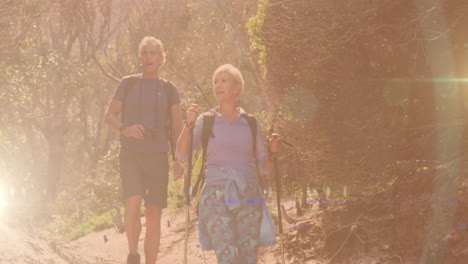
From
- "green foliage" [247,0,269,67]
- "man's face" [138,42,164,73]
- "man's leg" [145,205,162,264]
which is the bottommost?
"man's leg" [145,205,162,264]

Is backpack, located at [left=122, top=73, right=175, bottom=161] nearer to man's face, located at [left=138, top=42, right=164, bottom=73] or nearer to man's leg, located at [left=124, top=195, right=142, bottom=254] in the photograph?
man's face, located at [left=138, top=42, right=164, bottom=73]

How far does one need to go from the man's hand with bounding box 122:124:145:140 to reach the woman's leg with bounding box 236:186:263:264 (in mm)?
1854

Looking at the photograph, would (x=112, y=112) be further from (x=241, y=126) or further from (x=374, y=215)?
(x=374, y=215)

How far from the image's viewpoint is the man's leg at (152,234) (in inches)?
299

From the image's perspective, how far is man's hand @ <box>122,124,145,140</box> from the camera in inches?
290

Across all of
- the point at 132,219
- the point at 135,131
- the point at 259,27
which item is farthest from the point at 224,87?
the point at 259,27

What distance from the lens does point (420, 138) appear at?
7648 mm

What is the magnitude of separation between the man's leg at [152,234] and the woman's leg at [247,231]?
1.97 m

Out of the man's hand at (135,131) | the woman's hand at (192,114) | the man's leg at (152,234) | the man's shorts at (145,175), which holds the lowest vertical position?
the man's leg at (152,234)

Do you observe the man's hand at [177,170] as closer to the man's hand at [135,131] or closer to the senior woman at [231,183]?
the man's hand at [135,131]

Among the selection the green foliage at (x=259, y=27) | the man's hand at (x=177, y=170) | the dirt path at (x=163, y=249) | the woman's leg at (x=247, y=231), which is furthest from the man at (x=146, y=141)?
the woman's leg at (x=247, y=231)

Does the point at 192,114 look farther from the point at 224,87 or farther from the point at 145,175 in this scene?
the point at 145,175

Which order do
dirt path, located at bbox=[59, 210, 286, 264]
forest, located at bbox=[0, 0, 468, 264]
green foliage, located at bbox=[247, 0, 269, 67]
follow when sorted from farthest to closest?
dirt path, located at bbox=[59, 210, 286, 264] → green foliage, located at bbox=[247, 0, 269, 67] → forest, located at bbox=[0, 0, 468, 264]

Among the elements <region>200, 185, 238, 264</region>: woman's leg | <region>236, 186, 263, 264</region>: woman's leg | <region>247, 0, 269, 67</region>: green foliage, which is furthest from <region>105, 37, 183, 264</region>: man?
<region>236, 186, 263, 264</region>: woman's leg
